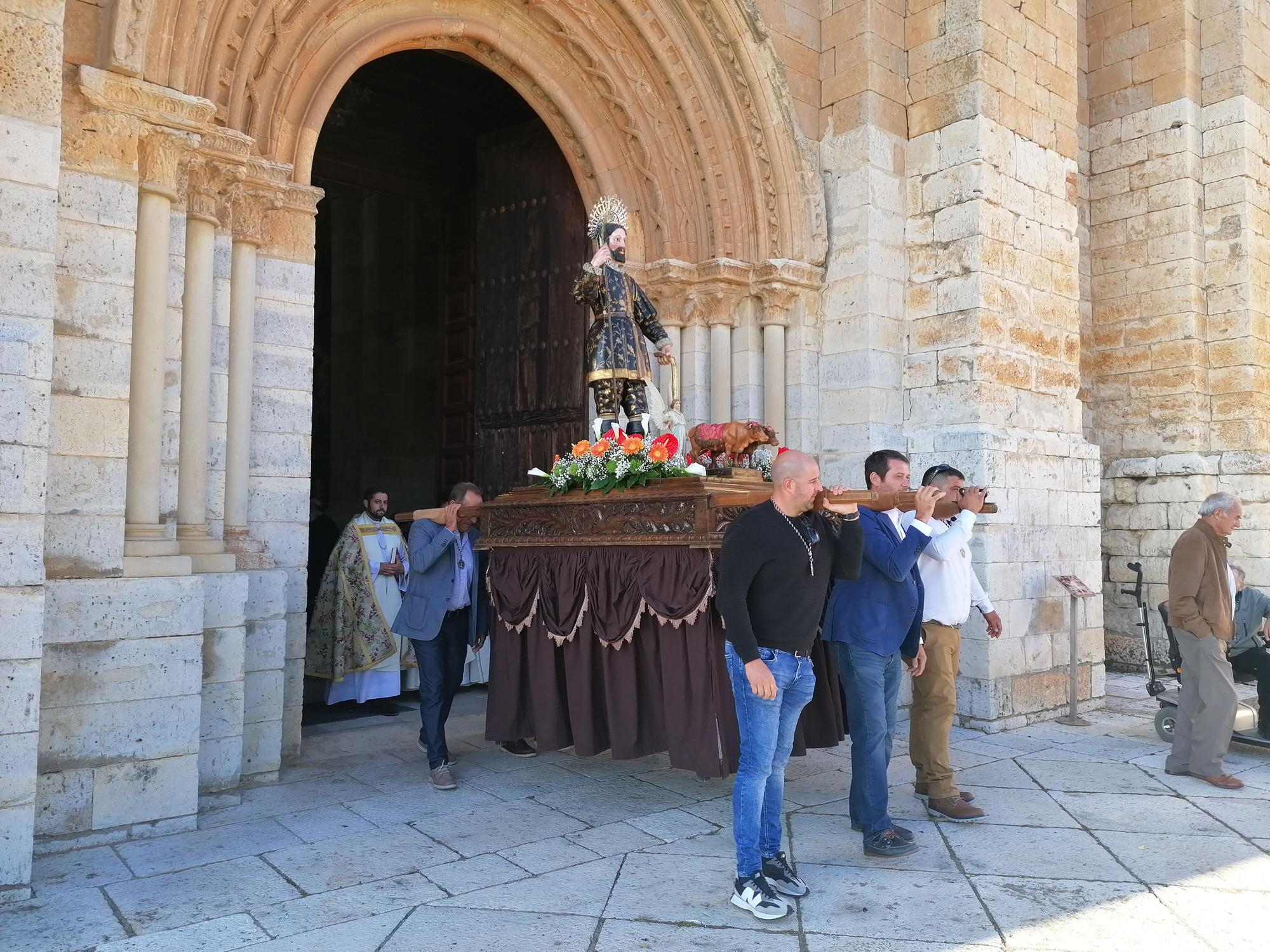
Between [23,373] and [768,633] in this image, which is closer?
[768,633]

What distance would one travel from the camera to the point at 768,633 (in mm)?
3287

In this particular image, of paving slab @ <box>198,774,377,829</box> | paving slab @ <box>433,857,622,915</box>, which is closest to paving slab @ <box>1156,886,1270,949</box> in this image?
paving slab @ <box>433,857,622,915</box>

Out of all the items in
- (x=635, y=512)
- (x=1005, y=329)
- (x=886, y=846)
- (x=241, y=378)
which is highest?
(x=1005, y=329)

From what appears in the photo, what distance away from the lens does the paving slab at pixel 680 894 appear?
3193mm

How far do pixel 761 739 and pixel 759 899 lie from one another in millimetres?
505

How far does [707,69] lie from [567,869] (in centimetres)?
558

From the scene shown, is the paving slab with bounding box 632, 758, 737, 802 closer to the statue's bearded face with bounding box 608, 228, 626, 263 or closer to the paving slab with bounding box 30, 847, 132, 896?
the paving slab with bounding box 30, 847, 132, 896

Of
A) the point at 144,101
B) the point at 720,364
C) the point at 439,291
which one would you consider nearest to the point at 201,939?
the point at 144,101

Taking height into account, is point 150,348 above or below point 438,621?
above

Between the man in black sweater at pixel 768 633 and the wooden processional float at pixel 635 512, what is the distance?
0.32 meters

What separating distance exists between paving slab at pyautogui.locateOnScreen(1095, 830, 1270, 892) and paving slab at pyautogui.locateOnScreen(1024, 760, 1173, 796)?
74 cm

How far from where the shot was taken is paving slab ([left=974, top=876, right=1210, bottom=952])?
3031 millimetres

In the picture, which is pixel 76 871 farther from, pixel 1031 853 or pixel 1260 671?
pixel 1260 671

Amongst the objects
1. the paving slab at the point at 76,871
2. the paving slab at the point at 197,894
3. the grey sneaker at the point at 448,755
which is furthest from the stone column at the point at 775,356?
the paving slab at the point at 76,871
